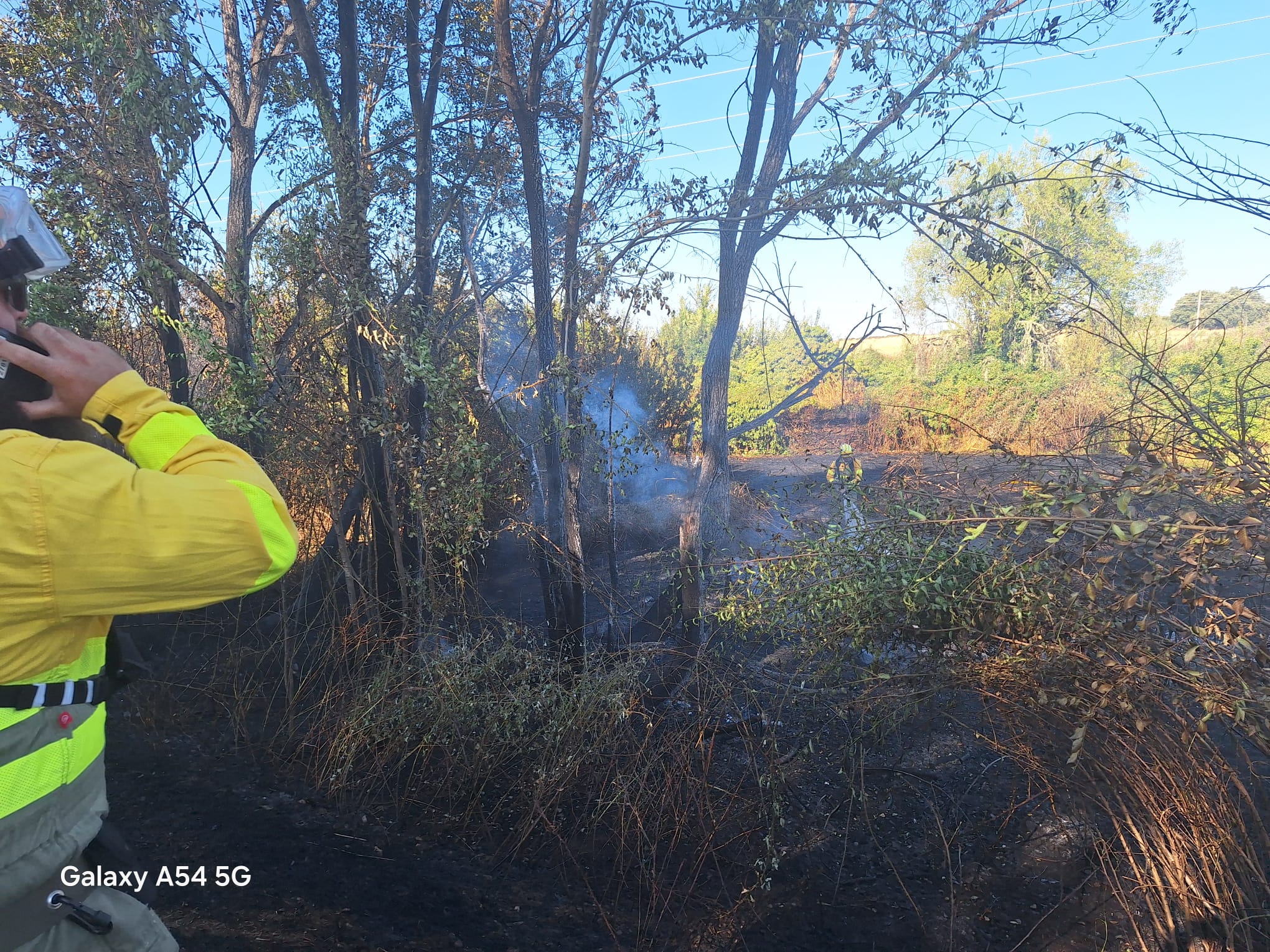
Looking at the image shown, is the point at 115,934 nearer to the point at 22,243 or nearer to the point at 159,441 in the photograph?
the point at 159,441

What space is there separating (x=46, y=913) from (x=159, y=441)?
2.99 ft

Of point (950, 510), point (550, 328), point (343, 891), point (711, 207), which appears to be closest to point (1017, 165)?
point (711, 207)

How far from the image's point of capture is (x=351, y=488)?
508 centimetres

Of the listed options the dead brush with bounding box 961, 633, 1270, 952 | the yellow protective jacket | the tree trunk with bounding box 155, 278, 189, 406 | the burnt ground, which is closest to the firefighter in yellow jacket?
the yellow protective jacket

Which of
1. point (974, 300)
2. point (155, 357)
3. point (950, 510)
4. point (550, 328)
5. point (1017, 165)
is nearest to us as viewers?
point (950, 510)

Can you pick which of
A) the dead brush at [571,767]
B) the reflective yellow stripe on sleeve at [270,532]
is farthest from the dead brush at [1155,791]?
the reflective yellow stripe on sleeve at [270,532]

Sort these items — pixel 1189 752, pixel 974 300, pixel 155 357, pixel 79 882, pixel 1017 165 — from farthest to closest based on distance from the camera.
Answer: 1. pixel 1017 165
2. pixel 974 300
3. pixel 155 357
4. pixel 1189 752
5. pixel 79 882

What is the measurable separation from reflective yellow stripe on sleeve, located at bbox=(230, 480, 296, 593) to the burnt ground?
235 centimetres

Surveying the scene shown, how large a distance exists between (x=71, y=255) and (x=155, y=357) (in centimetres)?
149

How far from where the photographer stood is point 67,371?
1331mm

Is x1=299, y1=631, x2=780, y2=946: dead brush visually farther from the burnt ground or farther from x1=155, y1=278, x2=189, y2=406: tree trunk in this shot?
x1=155, y1=278, x2=189, y2=406: tree trunk

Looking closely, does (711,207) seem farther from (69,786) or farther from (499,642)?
(69,786)

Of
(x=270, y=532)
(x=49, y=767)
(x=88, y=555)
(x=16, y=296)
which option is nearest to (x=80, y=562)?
(x=88, y=555)

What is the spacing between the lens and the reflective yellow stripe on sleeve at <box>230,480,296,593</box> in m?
1.29
